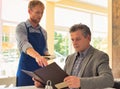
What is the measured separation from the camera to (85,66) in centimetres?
171

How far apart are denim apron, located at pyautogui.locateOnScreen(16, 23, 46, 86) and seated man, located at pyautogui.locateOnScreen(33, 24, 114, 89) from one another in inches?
10.8

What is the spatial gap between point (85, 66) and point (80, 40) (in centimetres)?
23

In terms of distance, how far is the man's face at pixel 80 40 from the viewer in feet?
5.90

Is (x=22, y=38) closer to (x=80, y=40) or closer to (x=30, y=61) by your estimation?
(x=30, y=61)

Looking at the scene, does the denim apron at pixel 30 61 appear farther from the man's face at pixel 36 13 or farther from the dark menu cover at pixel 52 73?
the dark menu cover at pixel 52 73

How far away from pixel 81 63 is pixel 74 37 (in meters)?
0.22

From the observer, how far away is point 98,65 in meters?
1.63

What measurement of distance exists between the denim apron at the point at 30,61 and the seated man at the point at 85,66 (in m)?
0.27

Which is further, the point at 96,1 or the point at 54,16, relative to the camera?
the point at 96,1

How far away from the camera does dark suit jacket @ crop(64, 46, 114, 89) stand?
4.75ft

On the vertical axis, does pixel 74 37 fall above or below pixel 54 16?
below

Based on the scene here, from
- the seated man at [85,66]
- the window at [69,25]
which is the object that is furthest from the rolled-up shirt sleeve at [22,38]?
the window at [69,25]

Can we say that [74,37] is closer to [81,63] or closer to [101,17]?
[81,63]

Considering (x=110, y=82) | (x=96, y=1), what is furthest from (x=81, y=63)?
(x=96, y=1)
